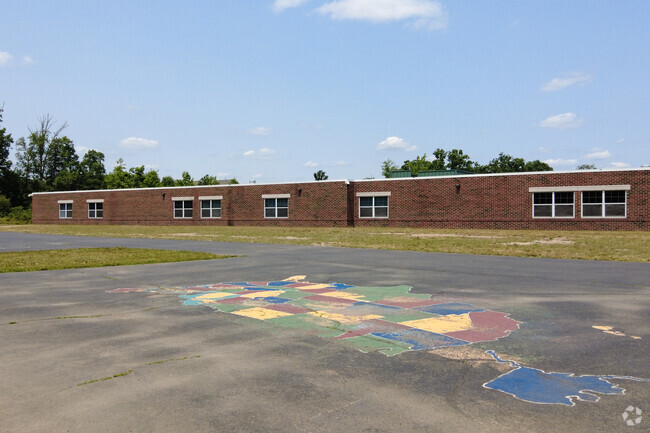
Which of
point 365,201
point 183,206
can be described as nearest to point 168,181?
point 183,206

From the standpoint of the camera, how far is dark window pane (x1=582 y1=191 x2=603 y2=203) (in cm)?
3475

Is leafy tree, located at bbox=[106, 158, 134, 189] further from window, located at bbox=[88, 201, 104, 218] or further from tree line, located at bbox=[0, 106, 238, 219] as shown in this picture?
window, located at bbox=[88, 201, 104, 218]

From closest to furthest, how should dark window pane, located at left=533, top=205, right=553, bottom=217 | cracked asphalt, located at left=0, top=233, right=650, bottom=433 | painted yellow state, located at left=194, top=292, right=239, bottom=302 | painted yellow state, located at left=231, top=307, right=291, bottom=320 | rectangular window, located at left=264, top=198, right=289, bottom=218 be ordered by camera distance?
1. cracked asphalt, located at left=0, top=233, right=650, bottom=433
2. painted yellow state, located at left=231, top=307, right=291, bottom=320
3. painted yellow state, located at left=194, top=292, right=239, bottom=302
4. dark window pane, located at left=533, top=205, right=553, bottom=217
5. rectangular window, located at left=264, top=198, right=289, bottom=218

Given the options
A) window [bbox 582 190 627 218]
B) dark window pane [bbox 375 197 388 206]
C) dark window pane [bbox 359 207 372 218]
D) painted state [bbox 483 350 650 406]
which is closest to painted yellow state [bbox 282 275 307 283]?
painted state [bbox 483 350 650 406]

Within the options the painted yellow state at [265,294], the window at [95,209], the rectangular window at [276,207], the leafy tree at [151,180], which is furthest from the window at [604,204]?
the leafy tree at [151,180]

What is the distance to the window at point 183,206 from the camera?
53.3 metres

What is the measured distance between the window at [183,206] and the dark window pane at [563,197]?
34652mm

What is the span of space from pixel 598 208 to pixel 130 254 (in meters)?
30.5

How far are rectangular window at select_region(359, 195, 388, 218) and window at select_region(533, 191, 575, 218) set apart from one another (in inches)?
469

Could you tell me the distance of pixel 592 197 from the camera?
115 feet

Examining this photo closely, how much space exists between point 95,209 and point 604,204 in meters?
52.5

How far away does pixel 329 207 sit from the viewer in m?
44.9

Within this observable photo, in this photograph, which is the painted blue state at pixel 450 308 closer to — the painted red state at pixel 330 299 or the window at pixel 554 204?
the painted red state at pixel 330 299

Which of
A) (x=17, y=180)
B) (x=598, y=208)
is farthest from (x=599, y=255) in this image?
(x=17, y=180)
